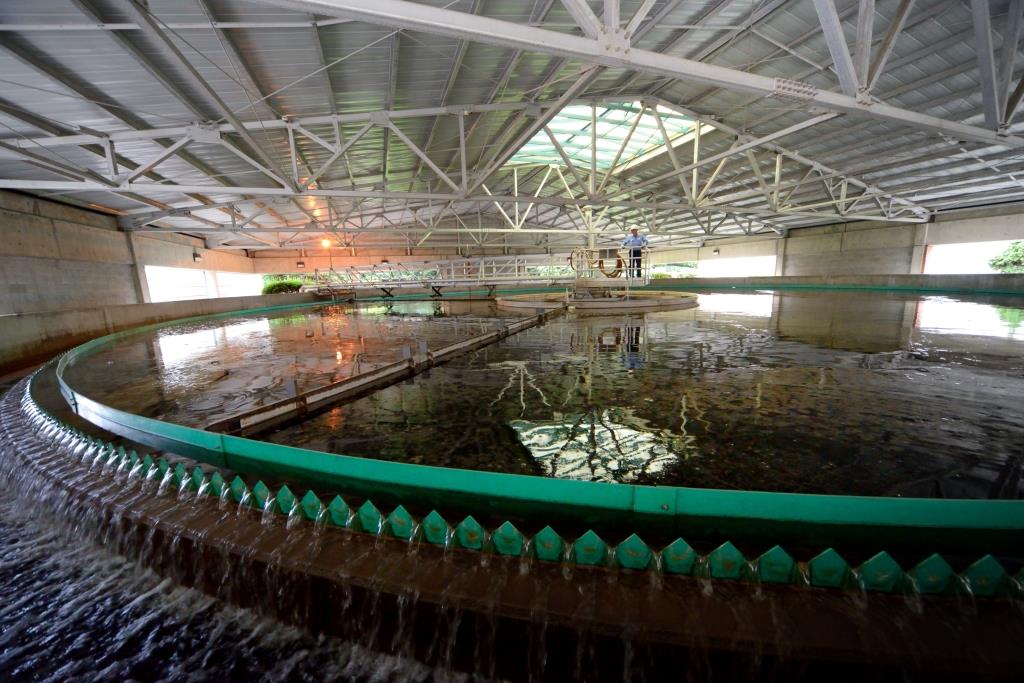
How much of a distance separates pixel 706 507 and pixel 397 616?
1521 millimetres

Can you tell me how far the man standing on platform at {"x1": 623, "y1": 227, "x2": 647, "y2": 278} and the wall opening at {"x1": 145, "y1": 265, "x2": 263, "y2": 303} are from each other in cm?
2012

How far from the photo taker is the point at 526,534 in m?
2.10

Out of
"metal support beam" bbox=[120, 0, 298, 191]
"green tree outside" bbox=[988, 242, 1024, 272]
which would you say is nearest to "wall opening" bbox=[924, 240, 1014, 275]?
"green tree outside" bbox=[988, 242, 1024, 272]

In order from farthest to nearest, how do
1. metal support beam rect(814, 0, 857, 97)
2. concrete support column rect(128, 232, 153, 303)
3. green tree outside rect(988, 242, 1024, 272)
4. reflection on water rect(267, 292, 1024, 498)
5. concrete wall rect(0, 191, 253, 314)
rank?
green tree outside rect(988, 242, 1024, 272) < concrete support column rect(128, 232, 153, 303) < concrete wall rect(0, 191, 253, 314) < metal support beam rect(814, 0, 857, 97) < reflection on water rect(267, 292, 1024, 498)

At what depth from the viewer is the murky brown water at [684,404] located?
8.78 feet

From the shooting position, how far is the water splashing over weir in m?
1.36

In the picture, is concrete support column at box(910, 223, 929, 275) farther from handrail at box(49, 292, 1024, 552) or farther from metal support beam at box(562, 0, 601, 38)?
handrail at box(49, 292, 1024, 552)

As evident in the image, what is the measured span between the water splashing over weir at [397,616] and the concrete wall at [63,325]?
7926 millimetres

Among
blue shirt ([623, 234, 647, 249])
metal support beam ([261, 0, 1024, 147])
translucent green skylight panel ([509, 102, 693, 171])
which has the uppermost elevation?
translucent green skylight panel ([509, 102, 693, 171])

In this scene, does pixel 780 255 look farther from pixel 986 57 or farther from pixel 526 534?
pixel 526 534

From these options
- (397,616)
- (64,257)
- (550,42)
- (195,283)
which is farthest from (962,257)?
(195,283)

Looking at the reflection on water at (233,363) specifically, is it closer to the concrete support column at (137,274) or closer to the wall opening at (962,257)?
the concrete support column at (137,274)

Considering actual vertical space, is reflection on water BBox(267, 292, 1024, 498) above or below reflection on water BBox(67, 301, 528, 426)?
below

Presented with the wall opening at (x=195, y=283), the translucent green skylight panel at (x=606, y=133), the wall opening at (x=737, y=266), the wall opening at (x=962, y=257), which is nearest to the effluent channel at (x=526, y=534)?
the translucent green skylight panel at (x=606, y=133)
